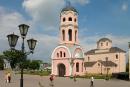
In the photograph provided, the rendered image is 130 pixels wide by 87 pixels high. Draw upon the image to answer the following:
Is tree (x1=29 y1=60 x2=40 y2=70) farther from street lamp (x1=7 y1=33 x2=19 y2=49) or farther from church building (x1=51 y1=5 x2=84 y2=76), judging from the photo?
street lamp (x1=7 y1=33 x2=19 y2=49)

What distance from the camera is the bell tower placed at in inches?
2554

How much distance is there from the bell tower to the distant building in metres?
20.4

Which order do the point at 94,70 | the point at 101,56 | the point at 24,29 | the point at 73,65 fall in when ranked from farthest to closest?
the point at 101,56, the point at 94,70, the point at 73,65, the point at 24,29

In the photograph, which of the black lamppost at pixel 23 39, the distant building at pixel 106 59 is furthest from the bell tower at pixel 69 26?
the black lamppost at pixel 23 39

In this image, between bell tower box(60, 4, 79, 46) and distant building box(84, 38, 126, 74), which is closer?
bell tower box(60, 4, 79, 46)

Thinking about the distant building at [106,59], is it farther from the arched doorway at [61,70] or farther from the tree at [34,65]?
the tree at [34,65]

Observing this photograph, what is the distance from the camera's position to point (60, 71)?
65.9 metres

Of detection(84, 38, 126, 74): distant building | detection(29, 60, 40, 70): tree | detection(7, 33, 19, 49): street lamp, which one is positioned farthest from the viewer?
detection(29, 60, 40, 70): tree

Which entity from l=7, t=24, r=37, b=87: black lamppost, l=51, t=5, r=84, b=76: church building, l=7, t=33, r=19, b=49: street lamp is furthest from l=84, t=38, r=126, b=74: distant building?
l=7, t=33, r=19, b=49: street lamp

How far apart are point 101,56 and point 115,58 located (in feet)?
16.0

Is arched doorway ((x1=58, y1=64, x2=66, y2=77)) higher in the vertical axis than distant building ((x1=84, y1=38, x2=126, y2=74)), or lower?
lower

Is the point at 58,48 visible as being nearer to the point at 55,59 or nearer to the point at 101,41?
the point at 55,59

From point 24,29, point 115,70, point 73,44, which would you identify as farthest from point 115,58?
point 24,29

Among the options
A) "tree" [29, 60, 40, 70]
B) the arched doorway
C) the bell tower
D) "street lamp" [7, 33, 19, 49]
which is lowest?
the arched doorway
